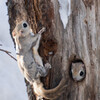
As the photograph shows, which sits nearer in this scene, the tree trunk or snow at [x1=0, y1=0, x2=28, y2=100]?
the tree trunk

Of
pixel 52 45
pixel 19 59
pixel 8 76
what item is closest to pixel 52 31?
pixel 52 45

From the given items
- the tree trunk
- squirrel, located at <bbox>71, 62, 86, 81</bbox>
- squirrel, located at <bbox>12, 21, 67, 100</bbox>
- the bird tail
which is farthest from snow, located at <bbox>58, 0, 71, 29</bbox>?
the bird tail

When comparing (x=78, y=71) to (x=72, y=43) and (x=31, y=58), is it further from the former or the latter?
(x=31, y=58)

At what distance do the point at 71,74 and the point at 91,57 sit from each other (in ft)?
0.61

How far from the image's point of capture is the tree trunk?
305 cm

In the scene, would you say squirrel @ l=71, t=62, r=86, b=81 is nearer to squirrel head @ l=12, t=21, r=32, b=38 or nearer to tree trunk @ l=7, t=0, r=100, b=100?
tree trunk @ l=7, t=0, r=100, b=100

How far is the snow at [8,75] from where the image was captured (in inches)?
199

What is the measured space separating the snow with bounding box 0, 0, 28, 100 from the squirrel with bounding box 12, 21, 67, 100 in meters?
2.04

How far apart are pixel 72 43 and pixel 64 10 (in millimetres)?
238

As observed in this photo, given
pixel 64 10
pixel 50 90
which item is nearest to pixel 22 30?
pixel 64 10

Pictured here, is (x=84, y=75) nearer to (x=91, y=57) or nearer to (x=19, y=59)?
(x=91, y=57)

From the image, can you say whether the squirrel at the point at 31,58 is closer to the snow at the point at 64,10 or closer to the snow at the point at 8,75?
the snow at the point at 64,10

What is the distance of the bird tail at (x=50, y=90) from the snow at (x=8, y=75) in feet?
6.62

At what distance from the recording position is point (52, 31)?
3.10 metres
